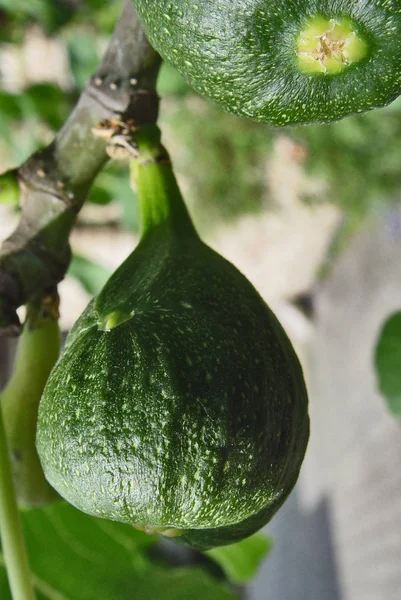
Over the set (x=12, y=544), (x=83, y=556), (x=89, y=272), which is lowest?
(x=12, y=544)

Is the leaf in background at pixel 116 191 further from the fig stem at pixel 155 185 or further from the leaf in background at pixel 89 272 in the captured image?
the fig stem at pixel 155 185

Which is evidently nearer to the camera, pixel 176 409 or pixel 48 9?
pixel 176 409

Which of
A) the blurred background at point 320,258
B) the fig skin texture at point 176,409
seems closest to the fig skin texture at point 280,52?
the fig skin texture at point 176,409

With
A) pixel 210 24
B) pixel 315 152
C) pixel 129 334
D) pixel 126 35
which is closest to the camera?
pixel 210 24

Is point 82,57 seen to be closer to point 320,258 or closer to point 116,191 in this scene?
point 116,191

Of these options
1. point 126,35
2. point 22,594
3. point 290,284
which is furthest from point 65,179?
point 290,284

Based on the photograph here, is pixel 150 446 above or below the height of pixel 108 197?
below

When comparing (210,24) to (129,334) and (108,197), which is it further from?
(108,197)

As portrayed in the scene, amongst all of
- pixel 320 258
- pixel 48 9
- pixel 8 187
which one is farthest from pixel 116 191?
pixel 320 258
